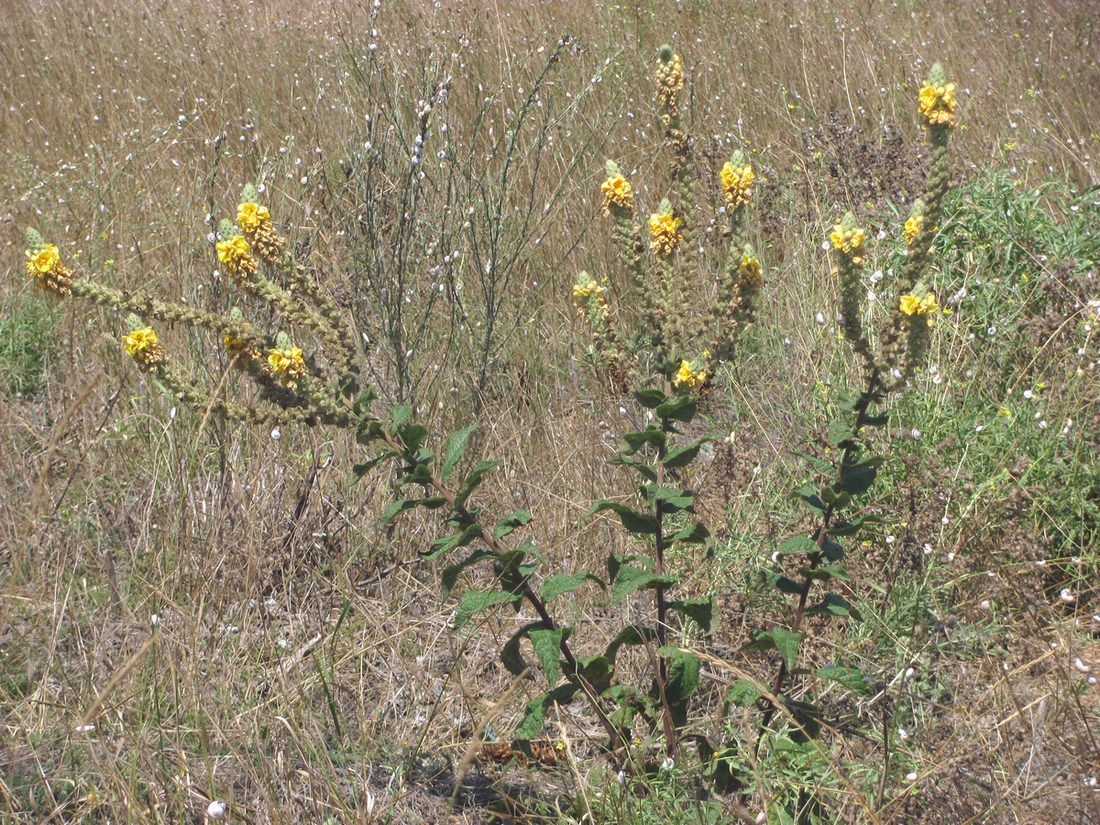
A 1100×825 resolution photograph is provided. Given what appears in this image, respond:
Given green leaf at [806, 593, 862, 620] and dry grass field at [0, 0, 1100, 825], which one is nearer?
green leaf at [806, 593, 862, 620]

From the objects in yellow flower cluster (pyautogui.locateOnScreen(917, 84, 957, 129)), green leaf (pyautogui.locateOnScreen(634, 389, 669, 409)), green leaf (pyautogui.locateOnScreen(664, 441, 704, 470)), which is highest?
yellow flower cluster (pyautogui.locateOnScreen(917, 84, 957, 129))

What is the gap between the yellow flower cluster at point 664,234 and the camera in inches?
74.8

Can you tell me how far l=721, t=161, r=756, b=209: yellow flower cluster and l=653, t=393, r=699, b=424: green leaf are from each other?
0.38 m

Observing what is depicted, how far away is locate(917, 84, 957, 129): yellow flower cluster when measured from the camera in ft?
5.75

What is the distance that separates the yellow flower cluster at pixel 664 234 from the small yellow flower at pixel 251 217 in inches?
28.3

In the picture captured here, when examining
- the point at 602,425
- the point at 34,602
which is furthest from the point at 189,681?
the point at 602,425

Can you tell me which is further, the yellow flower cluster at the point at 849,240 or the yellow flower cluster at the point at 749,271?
the yellow flower cluster at the point at 749,271

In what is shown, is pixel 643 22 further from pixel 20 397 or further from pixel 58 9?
pixel 58 9

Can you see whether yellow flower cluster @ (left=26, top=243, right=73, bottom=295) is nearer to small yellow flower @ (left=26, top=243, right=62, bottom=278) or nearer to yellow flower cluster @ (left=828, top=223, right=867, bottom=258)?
small yellow flower @ (left=26, top=243, right=62, bottom=278)

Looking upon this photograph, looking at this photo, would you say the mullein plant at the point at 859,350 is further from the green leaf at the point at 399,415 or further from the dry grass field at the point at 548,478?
the green leaf at the point at 399,415

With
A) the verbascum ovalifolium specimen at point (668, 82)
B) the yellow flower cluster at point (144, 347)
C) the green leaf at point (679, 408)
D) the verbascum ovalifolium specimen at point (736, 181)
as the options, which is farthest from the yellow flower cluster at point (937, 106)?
the yellow flower cluster at point (144, 347)

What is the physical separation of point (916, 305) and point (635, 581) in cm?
70

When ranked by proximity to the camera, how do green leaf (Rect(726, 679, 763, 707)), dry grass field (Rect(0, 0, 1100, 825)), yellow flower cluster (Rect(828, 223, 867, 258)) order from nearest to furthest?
yellow flower cluster (Rect(828, 223, 867, 258)) → green leaf (Rect(726, 679, 763, 707)) → dry grass field (Rect(0, 0, 1100, 825))

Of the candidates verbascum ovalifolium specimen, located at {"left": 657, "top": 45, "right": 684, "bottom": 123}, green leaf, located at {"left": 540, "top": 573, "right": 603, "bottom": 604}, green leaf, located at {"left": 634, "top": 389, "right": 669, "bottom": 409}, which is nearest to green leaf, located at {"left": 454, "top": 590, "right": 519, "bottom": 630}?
green leaf, located at {"left": 540, "top": 573, "right": 603, "bottom": 604}
